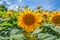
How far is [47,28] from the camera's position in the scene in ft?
6.96

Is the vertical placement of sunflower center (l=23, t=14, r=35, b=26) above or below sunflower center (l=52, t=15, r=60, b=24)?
above

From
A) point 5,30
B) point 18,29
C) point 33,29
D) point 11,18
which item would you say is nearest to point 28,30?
A: point 33,29

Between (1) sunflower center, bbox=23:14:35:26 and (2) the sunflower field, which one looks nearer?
(2) the sunflower field

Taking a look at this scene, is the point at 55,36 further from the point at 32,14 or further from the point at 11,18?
the point at 11,18

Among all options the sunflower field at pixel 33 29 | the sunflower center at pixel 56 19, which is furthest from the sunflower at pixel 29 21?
the sunflower center at pixel 56 19

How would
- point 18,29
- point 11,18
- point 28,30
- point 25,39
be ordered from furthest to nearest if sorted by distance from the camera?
point 11,18 < point 18,29 < point 28,30 < point 25,39

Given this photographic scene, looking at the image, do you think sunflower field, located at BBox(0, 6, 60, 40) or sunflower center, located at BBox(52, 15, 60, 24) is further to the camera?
sunflower center, located at BBox(52, 15, 60, 24)

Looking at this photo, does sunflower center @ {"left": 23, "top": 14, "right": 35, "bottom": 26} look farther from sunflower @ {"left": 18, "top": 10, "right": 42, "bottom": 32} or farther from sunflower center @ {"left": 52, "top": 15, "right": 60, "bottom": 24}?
sunflower center @ {"left": 52, "top": 15, "right": 60, "bottom": 24}

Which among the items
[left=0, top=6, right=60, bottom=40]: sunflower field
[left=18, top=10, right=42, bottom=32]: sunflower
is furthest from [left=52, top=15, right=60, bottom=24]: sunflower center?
[left=18, top=10, right=42, bottom=32]: sunflower

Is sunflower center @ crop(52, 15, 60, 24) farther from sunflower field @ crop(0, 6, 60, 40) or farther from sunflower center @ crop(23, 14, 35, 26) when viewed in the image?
sunflower center @ crop(23, 14, 35, 26)

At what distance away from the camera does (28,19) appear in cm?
215

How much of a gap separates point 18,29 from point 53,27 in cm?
39

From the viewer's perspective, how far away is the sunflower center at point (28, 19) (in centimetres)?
214

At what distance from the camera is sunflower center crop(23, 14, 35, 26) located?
2.14 m
